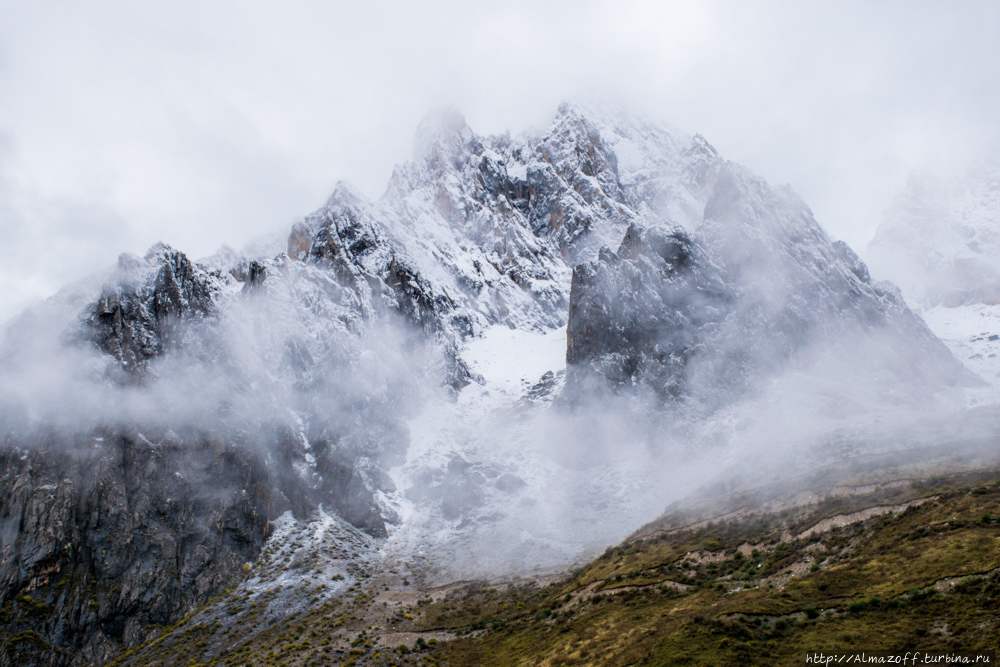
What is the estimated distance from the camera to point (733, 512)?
60.2 meters

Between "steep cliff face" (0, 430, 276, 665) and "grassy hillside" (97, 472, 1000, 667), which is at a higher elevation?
"steep cliff face" (0, 430, 276, 665)

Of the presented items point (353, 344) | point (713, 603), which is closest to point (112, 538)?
point (353, 344)

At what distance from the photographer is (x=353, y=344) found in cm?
11419

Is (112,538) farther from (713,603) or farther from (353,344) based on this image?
(713,603)

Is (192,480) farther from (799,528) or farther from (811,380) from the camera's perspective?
(811,380)

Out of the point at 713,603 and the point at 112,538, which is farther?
the point at 112,538

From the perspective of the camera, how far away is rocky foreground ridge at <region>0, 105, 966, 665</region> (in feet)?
204

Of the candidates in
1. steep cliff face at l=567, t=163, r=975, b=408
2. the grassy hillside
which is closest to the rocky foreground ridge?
steep cliff face at l=567, t=163, r=975, b=408

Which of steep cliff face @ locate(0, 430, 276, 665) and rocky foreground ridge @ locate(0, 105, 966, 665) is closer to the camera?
steep cliff face @ locate(0, 430, 276, 665)

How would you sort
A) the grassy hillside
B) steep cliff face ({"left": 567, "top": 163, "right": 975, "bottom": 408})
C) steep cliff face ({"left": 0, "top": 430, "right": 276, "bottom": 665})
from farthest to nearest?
steep cliff face ({"left": 567, "top": 163, "right": 975, "bottom": 408})
steep cliff face ({"left": 0, "top": 430, "right": 276, "bottom": 665})
the grassy hillside

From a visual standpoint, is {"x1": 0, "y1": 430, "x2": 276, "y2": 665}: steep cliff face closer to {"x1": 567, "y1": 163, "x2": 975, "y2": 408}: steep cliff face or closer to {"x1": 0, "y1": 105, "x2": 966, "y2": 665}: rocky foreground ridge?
{"x1": 0, "y1": 105, "x2": 966, "y2": 665}: rocky foreground ridge

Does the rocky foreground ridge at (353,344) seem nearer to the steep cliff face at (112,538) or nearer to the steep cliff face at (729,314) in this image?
the steep cliff face at (112,538)

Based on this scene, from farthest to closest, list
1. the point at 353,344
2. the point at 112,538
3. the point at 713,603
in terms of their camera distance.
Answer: the point at 353,344
the point at 112,538
the point at 713,603

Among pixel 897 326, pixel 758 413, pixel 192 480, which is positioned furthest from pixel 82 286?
pixel 897 326
